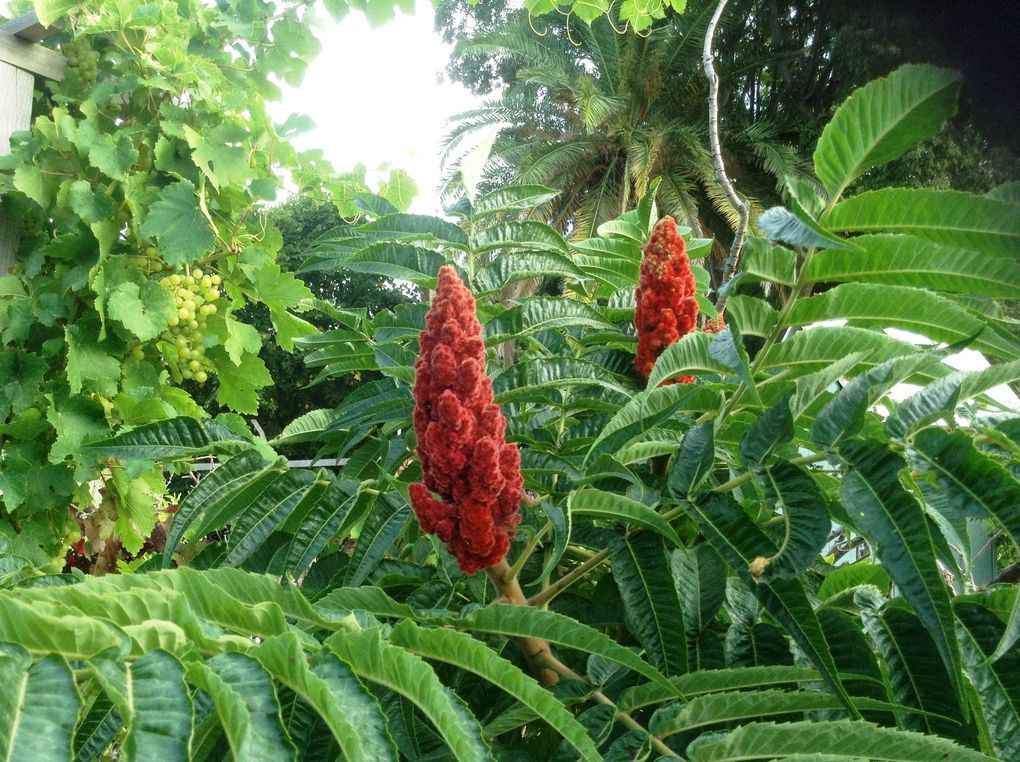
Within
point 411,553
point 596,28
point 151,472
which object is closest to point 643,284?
point 411,553

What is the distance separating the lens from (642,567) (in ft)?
2.53

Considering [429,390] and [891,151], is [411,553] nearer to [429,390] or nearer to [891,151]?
[429,390]

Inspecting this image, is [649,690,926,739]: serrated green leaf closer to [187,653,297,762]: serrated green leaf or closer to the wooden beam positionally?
[187,653,297,762]: serrated green leaf

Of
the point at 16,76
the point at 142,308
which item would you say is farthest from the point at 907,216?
the point at 16,76

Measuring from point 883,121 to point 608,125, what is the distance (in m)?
16.1

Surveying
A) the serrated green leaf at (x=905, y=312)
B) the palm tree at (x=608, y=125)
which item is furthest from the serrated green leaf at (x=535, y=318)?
the palm tree at (x=608, y=125)

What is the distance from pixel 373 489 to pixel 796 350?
503 millimetres

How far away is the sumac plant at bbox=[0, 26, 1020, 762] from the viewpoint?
498 millimetres

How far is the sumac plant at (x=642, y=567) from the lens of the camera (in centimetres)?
50

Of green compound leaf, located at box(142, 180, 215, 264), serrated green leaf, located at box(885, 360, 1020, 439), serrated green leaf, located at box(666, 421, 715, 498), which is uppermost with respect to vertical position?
green compound leaf, located at box(142, 180, 215, 264)

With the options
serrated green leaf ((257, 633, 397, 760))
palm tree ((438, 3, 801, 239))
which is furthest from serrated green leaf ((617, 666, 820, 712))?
palm tree ((438, 3, 801, 239))

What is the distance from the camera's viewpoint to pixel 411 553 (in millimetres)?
1262

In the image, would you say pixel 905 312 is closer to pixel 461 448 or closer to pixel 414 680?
pixel 461 448

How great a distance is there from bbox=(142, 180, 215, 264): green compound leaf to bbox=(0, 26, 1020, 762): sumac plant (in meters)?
1.25
